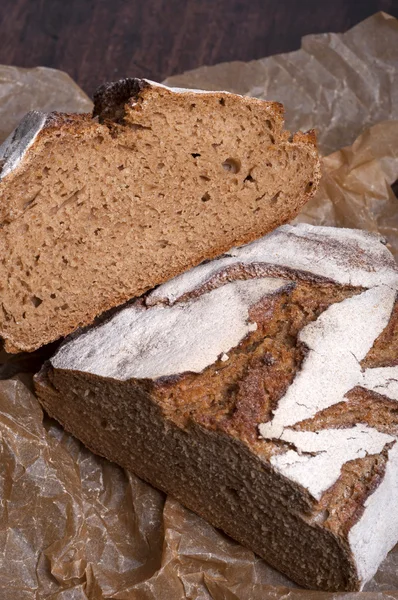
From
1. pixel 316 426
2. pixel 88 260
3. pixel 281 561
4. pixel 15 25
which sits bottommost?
pixel 281 561

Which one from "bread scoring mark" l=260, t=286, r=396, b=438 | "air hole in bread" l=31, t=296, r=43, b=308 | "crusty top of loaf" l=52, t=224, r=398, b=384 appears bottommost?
"bread scoring mark" l=260, t=286, r=396, b=438

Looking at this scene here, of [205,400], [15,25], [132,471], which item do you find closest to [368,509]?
[205,400]

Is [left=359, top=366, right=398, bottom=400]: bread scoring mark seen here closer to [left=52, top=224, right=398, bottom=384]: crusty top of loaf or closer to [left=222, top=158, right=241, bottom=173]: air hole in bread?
[left=52, top=224, right=398, bottom=384]: crusty top of loaf

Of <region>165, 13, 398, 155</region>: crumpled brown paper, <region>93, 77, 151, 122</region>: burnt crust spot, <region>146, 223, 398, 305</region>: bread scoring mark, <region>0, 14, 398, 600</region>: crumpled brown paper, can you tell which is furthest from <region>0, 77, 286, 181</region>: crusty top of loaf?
<region>165, 13, 398, 155</region>: crumpled brown paper

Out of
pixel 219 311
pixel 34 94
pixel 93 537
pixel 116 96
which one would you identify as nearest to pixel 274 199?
pixel 219 311

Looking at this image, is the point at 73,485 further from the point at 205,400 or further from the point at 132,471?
the point at 205,400

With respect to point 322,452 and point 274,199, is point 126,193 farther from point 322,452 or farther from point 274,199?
point 322,452

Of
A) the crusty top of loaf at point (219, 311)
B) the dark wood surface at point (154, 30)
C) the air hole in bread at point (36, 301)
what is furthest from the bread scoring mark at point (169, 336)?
the dark wood surface at point (154, 30)

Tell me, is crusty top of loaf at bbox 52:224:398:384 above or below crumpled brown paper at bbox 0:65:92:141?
below
